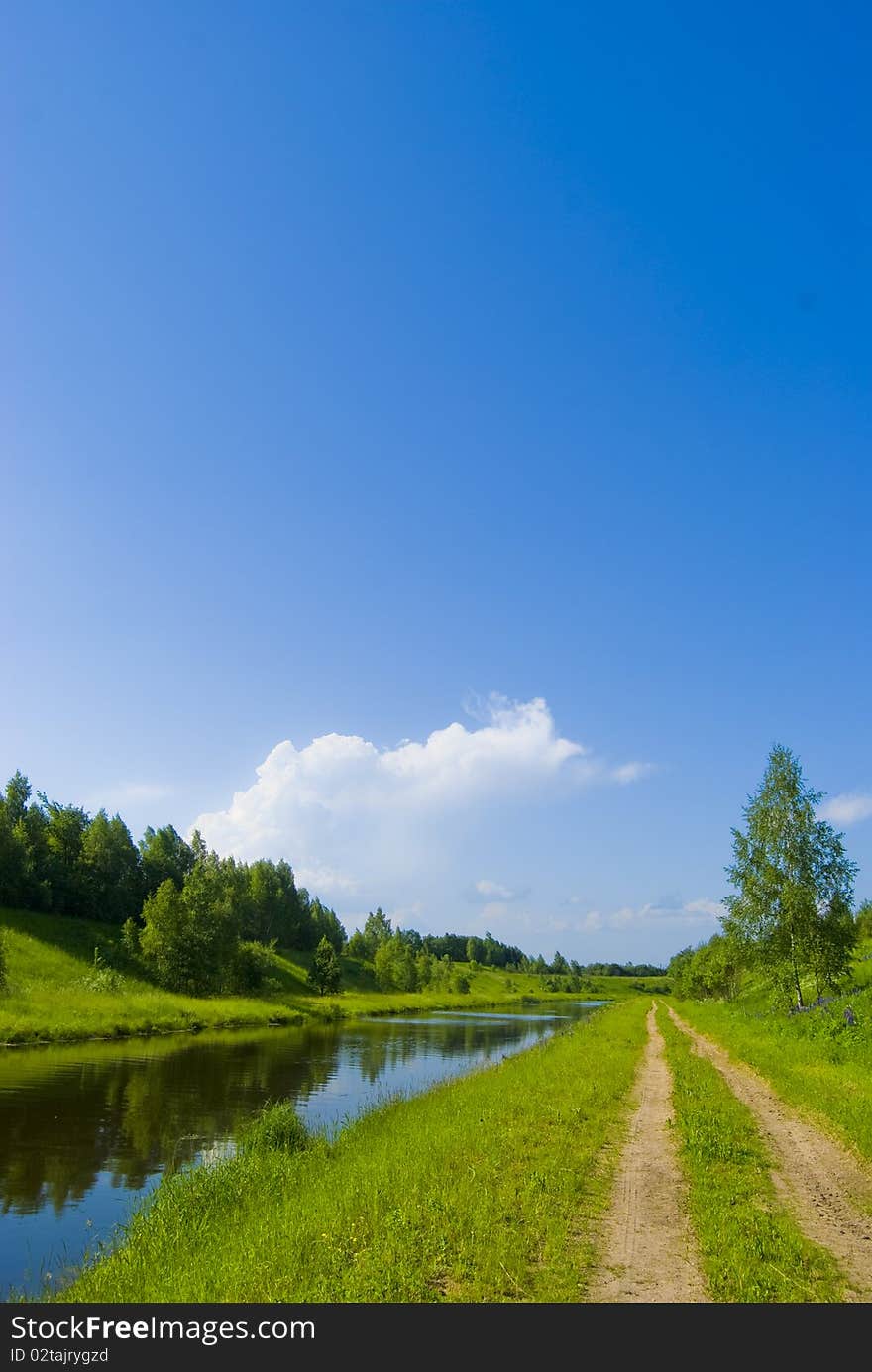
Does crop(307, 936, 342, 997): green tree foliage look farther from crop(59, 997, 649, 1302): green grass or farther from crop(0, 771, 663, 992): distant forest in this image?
crop(59, 997, 649, 1302): green grass

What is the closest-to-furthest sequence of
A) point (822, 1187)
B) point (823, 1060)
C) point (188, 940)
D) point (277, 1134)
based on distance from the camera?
point (822, 1187) → point (277, 1134) → point (823, 1060) → point (188, 940)

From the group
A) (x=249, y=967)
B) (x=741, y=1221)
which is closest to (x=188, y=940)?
(x=249, y=967)

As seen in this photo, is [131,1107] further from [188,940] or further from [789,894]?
[188,940]

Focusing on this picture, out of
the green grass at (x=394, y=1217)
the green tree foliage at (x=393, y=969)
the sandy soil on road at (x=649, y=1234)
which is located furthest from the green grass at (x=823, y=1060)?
the green tree foliage at (x=393, y=969)

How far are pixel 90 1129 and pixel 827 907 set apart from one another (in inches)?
1517

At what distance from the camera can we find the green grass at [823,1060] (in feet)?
61.8

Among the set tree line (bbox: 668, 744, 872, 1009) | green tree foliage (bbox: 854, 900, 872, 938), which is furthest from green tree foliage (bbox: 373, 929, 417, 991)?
tree line (bbox: 668, 744, 872, 1009)

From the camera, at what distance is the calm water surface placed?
17375mm

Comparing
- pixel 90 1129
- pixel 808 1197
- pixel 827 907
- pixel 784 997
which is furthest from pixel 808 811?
pixel 90 1129

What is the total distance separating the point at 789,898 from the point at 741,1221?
35.4 metres

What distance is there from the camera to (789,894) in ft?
144

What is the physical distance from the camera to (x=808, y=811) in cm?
4584

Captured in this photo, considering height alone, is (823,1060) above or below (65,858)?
below
